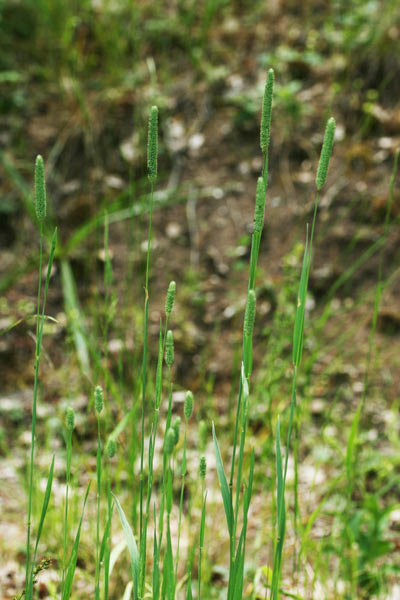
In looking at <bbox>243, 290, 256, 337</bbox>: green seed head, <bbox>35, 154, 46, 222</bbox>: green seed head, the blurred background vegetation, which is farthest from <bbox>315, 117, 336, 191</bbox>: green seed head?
the blurred background vegetation

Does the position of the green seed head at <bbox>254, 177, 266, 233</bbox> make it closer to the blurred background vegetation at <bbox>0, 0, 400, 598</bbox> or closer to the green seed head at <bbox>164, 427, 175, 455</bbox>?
the green seed head at <bbox>164, 427, 175, 455</bbox>

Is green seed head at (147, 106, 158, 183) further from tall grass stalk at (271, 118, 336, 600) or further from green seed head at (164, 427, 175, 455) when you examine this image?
green seed head at (164, 427, 175, 455)

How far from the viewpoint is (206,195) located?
9.29ft

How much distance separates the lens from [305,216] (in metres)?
2.60

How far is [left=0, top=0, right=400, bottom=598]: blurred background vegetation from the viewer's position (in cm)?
214

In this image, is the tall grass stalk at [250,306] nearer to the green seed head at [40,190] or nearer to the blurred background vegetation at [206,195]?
the green seed head at [40,190]

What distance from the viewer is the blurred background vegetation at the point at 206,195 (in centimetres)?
214

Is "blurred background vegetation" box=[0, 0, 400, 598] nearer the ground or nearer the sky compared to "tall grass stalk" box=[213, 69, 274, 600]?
nearer the sky

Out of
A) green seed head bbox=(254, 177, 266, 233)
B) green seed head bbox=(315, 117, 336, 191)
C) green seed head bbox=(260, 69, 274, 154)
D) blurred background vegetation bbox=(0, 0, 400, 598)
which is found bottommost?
green seed head bbox=(254, 177, 266, 233)

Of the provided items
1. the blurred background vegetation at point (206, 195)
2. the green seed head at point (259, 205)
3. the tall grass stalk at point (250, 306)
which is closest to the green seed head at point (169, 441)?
the tall grass stalk at point (250, 306)

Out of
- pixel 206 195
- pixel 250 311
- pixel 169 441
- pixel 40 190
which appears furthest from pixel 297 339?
pixel 206 195

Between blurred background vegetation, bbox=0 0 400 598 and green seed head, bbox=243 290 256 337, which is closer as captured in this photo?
green seed head, bbox=243 290 256 337

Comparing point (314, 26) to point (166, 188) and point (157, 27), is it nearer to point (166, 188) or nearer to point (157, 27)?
point (157, 27)

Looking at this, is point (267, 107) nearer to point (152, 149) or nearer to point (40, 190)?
point (152, 149)
